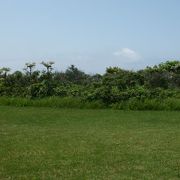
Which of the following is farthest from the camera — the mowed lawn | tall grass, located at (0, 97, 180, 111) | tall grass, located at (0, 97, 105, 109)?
tall grass, located at (0, 97, 105, 109)

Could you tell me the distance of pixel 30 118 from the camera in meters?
15.4

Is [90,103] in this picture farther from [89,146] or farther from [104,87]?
[89,146]

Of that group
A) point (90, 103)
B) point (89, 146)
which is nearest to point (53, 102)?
point (90, 103)

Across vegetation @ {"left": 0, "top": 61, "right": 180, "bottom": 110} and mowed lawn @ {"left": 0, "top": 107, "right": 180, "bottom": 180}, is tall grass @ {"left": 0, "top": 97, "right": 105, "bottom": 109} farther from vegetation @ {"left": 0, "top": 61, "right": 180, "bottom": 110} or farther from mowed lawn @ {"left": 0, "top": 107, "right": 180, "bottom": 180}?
mowed lawn @ {"left": 0, "top": 107, "right": 180, "bottom": 180}

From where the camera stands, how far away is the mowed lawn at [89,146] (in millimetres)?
7980

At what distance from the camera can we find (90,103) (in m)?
19.1

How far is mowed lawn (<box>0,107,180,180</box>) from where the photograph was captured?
798 centimetres

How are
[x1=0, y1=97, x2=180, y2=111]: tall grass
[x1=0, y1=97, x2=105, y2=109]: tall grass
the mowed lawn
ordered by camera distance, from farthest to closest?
[x1=0, y1=97, x2=105, y2=109]: tall grass < [x1=0, y1=97, x2=180, y2=111]: tall grass < the mowed lawn

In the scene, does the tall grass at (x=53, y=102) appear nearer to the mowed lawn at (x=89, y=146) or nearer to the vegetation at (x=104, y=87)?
the vegetation at (x=104, y=87)

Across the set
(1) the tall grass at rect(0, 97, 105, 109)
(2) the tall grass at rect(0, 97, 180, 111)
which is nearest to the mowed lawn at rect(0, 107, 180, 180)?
(2) the tall grass at rect(0, 97, 180, 111)

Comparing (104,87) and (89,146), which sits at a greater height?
(104,87)

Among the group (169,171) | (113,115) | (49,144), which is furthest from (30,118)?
(169,171)

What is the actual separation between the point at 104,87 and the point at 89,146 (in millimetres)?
9629

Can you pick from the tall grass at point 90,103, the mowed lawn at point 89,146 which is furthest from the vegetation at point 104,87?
the mowed lawn at point 89,146
